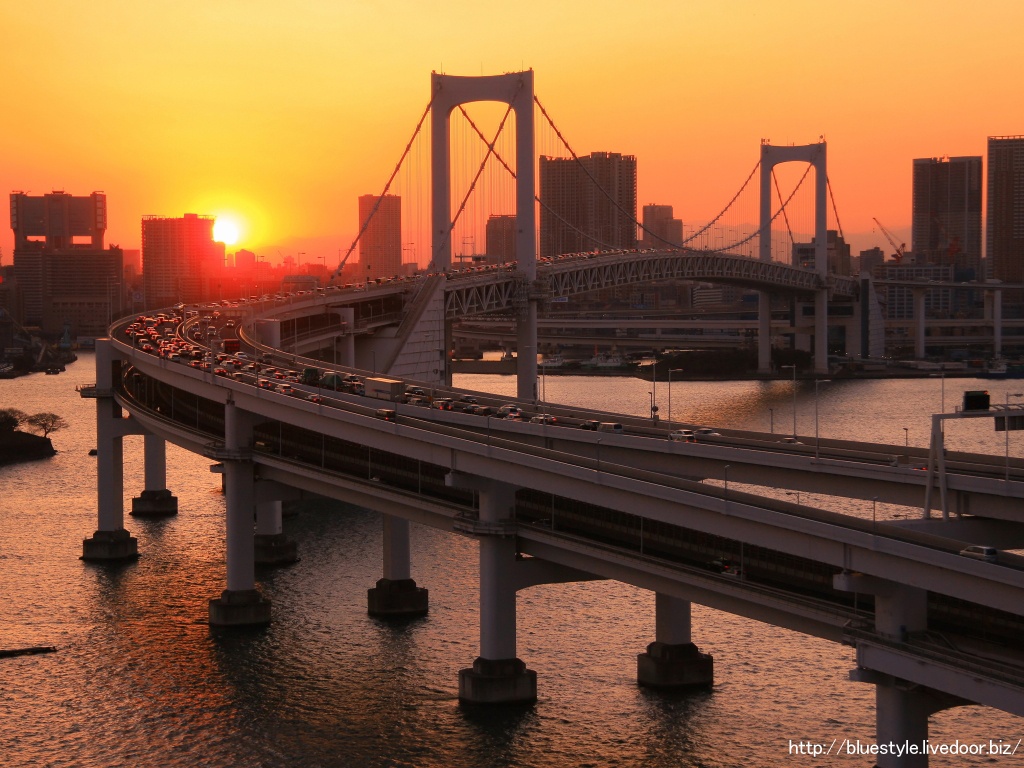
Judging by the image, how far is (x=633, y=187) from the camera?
524ft

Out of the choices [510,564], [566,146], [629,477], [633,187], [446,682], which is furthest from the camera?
[633,187]

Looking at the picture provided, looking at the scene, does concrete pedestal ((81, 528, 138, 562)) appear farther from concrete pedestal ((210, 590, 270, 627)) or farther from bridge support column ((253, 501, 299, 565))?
concrete pedestal ((210, 590, 270, 627))

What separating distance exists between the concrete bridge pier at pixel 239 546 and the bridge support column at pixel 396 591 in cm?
206

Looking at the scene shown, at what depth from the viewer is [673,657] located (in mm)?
22266

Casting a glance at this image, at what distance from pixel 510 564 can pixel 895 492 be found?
17.7 feet

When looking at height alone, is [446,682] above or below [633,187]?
below

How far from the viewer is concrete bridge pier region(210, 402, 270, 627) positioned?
27250 millimetres

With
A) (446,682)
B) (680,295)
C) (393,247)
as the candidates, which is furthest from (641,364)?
(446,682)

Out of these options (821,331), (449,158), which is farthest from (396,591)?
(821,331)

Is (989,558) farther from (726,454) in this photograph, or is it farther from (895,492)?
(726,454)

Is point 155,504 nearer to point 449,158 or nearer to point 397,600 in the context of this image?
point 397,600

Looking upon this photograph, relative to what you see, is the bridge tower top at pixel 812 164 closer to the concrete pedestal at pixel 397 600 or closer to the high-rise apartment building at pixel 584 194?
the high-rise apartment building at pixel 584 194

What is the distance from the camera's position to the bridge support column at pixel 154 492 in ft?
133

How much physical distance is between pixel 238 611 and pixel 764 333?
3027 inches
